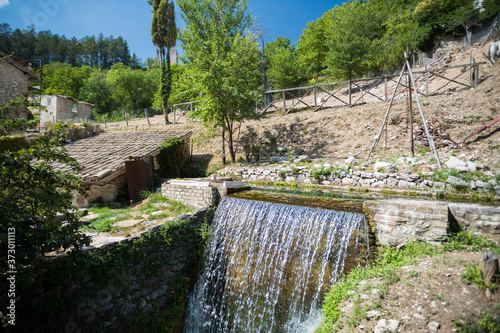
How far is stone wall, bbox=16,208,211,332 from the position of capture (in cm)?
405

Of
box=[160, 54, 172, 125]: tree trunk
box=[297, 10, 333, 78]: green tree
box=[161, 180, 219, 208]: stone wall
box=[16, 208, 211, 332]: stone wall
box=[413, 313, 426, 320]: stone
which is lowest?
box=[16, 208, 211, 332]: stone wall

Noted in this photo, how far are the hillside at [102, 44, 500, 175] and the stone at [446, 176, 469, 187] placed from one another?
1.64 metres

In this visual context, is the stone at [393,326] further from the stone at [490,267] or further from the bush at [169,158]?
the bush at [169,158]

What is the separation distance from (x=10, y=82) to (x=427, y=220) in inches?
922

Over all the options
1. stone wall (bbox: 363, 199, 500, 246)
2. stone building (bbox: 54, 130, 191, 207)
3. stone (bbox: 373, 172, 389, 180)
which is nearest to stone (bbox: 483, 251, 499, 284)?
stone wall (bbox: 363, 199, 500, 246)

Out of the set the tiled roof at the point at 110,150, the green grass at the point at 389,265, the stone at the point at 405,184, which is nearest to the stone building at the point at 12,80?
the tiled roof at the point at 110,150

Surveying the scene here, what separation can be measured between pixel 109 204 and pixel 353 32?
22.4m

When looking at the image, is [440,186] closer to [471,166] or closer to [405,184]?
[405,184]

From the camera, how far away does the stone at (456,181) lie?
6719mm

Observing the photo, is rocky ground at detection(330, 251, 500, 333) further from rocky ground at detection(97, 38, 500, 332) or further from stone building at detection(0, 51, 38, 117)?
stone building at detection(0, 51, 38, 117)

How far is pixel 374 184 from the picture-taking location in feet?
26.5

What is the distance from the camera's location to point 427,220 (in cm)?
469

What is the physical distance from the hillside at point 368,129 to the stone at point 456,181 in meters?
1.64

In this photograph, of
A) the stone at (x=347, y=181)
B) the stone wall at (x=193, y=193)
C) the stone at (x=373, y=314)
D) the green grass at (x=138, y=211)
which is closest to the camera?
the stone at (x=373, y=314)
